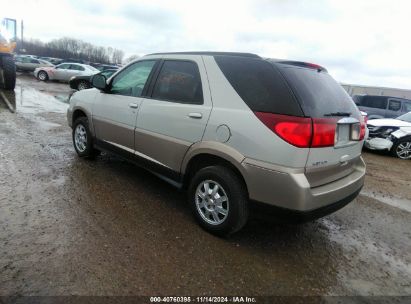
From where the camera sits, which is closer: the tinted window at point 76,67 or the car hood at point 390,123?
the car hood at point 390,123

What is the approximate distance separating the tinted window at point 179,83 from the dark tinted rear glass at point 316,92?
0.92m

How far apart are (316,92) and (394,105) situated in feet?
39.1

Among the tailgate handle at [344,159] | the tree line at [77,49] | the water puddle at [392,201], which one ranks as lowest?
the water puddle at [392,201]

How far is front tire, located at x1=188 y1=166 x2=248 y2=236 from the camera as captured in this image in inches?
118

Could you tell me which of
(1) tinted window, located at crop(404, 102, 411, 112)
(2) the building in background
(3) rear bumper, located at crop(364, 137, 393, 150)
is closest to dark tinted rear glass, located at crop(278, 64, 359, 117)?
(3) rear bumper, located at crop(364, 137, 393, 150)

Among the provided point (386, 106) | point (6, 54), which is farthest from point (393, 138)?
point (6, 54)

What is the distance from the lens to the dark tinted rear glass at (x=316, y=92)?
281 cm

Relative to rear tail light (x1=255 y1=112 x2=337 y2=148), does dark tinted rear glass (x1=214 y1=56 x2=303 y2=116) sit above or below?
above

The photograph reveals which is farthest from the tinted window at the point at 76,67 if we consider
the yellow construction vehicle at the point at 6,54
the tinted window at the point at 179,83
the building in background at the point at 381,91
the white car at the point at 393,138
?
the building in background at the point at 381,91

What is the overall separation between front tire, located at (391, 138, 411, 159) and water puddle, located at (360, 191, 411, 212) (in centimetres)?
362

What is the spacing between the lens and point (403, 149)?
27.0 feet

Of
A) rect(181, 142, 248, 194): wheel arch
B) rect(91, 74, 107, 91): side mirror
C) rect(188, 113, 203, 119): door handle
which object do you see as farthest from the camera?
rect(91, 74, 107, 91): side mirror

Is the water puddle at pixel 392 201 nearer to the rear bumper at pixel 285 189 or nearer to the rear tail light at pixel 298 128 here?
the rear bumper at pixel 285 189

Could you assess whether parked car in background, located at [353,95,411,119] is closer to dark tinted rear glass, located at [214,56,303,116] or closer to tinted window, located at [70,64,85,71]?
dark tinted rear glass, located at [214,56,303,116]
